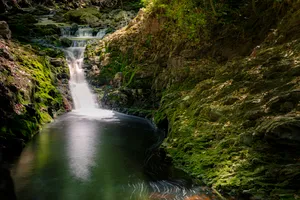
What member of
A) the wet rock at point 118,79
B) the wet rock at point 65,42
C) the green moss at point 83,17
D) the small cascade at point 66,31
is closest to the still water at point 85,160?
the wet rock at point 118,79

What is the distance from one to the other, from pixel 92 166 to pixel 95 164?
0.18 metres

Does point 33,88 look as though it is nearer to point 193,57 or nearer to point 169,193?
point 193,57

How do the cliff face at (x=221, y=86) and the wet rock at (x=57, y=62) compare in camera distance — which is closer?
the cliff face at (x=221, y=86)

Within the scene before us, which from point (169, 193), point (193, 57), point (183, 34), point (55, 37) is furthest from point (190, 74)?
point (55, 37)

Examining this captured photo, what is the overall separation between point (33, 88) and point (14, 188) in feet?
27.6

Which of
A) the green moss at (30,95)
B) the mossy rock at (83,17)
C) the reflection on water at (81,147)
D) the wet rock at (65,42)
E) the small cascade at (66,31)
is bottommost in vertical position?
the reflection on water at (81,147)

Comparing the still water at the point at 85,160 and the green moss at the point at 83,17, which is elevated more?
the green moss at the point at 83,17

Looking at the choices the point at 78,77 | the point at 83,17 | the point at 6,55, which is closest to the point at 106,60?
the point at 78,77

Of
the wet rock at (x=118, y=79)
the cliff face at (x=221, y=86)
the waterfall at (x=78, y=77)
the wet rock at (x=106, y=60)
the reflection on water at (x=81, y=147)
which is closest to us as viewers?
the cliff face at (x=221, y=86)

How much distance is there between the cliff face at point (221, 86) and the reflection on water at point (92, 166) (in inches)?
44.9

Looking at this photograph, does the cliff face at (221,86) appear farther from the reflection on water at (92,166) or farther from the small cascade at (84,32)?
the small cascade at (84,32)

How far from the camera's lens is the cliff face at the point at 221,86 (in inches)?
267

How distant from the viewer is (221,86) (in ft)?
36.4

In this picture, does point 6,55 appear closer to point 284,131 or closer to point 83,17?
point 284,131
